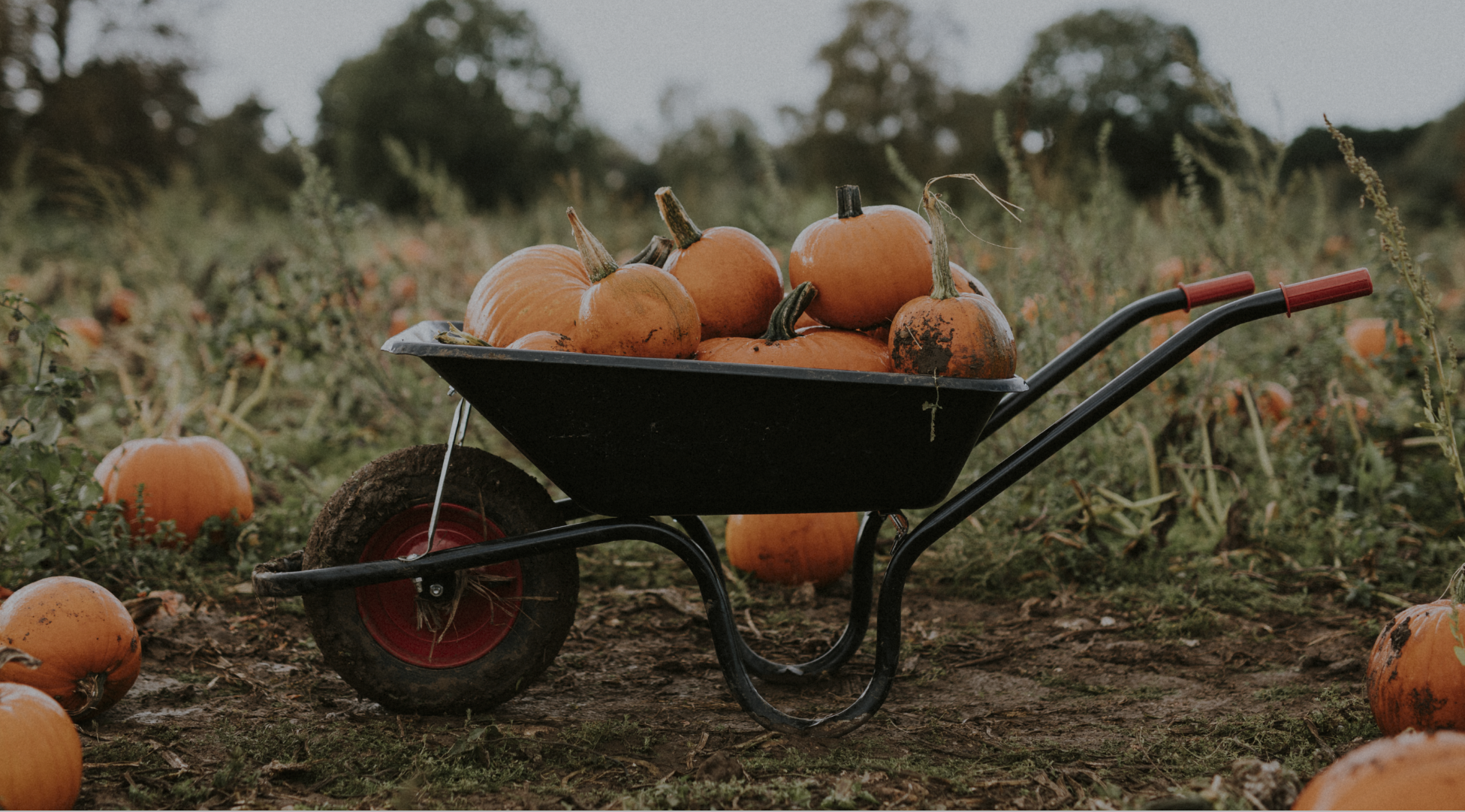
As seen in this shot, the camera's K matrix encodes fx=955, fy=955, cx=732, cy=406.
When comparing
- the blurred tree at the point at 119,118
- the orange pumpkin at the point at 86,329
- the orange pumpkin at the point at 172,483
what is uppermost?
the blurred tree at the point at 119,118

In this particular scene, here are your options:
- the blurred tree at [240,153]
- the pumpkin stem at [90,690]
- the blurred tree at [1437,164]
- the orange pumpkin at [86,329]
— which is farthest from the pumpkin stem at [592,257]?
the blurred tree at [1437,164]

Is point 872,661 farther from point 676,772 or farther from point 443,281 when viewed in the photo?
point 443,281

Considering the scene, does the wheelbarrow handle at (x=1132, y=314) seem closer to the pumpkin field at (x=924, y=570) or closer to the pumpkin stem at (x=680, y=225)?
the pumpkin field at (x=924, y=570)

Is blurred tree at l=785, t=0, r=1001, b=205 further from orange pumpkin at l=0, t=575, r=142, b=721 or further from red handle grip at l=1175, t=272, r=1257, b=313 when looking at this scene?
orange pumpkin at l=0, t=575, r=142, b=721

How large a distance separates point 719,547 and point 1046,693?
1.38 meters

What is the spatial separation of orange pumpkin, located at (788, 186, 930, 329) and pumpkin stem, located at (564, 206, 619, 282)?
15.0 inches

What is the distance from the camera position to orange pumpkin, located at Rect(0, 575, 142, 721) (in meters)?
1.78

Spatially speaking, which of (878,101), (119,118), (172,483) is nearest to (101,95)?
(119,118)

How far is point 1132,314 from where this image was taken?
1909 mm

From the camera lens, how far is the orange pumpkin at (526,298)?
73.7 inches

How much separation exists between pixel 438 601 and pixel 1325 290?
1791 mm

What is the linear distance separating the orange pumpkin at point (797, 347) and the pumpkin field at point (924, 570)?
0.03 metres

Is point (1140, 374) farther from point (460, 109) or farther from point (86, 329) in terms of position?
point (460, 109)

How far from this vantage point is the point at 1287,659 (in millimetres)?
2348
